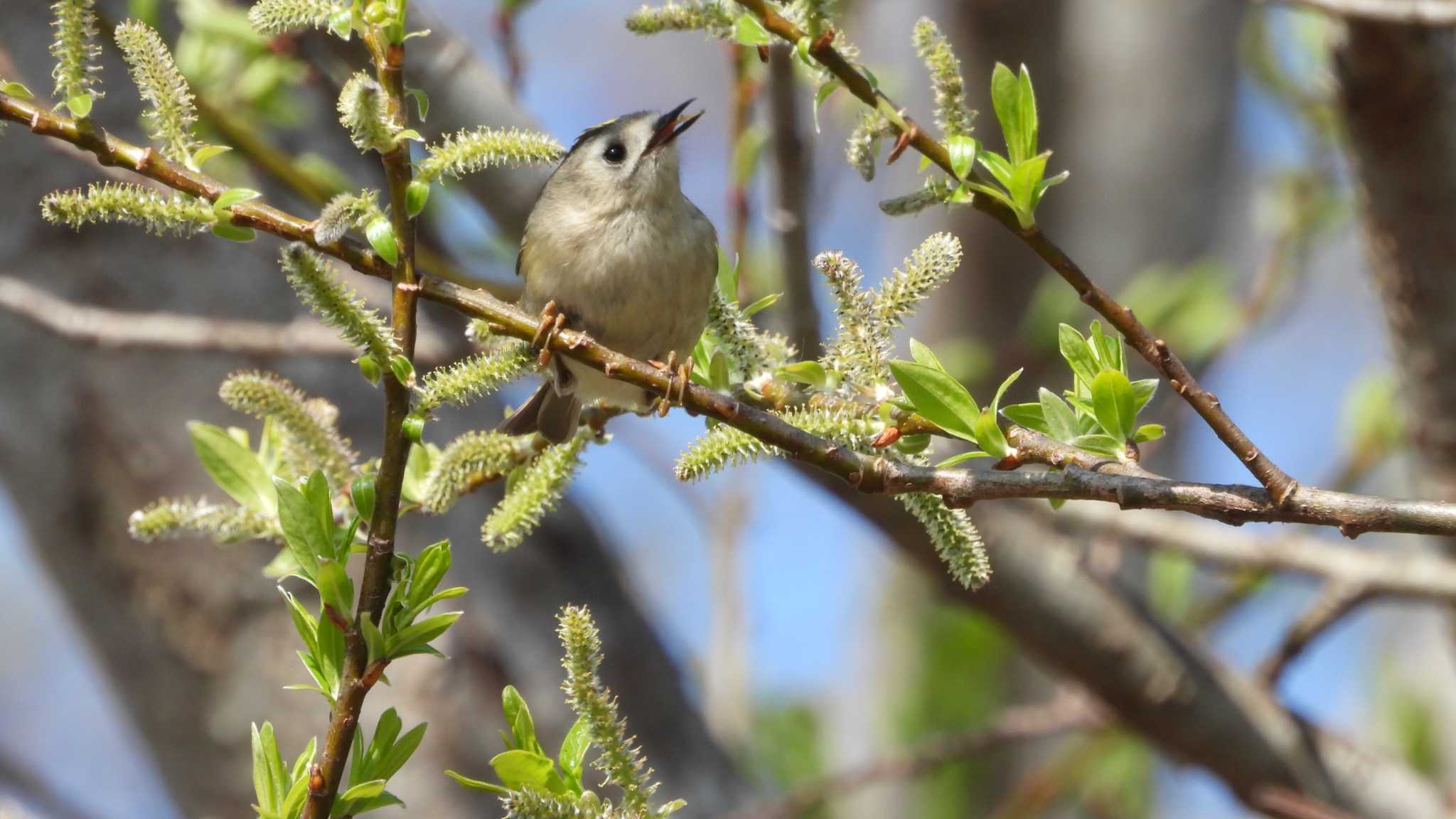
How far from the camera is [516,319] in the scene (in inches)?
53.5

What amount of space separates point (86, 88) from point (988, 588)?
211 cm

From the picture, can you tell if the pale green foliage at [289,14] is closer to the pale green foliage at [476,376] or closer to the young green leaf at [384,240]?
the young green leaf at [384,240]

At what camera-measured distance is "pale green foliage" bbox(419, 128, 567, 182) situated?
1281mm

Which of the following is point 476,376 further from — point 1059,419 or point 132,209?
point 1059,419

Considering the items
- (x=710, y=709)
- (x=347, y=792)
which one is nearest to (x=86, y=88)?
(x=347, y=792)

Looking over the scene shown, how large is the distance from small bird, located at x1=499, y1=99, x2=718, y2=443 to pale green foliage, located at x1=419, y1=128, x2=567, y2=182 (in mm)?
982

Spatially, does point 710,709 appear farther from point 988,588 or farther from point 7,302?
point 7,302

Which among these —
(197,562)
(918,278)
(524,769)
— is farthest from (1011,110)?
(197,562)

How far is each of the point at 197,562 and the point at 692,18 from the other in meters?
2.28

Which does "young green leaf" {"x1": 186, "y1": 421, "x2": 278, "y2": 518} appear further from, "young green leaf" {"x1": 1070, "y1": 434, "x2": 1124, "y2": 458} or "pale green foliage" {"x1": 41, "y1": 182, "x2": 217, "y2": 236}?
"young green leaf" {"x1": 1070, "y1": 434, "x2": 1124, "y2": 458}

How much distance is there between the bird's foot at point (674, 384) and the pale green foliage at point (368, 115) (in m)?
0.34

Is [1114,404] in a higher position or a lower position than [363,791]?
higher

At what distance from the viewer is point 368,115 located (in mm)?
1199

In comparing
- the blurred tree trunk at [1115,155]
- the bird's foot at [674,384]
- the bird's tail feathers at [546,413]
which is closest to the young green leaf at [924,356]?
the bird's foot at [674,384]
